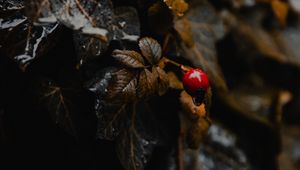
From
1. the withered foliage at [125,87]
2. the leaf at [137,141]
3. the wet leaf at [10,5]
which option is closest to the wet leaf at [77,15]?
the withered foliage at [125,87]

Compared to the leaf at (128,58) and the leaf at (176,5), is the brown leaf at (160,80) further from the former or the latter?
the leaf at (176,5)

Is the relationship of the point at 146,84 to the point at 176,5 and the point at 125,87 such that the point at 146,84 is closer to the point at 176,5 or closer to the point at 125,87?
the point at 125,87

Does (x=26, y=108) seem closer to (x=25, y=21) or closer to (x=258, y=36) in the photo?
(x=25, y=21)

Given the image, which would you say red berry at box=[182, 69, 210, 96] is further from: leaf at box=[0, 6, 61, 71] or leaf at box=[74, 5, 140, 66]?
leaf at box=[0, 6, 61, 71]

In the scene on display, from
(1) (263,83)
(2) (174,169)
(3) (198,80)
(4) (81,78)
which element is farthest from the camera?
(1) (263,83)

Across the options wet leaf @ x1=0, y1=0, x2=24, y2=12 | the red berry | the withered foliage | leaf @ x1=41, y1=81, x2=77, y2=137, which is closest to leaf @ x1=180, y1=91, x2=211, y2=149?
the withered foliage

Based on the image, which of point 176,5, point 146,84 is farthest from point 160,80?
point 176,5

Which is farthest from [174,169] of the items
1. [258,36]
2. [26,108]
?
[258,36]
